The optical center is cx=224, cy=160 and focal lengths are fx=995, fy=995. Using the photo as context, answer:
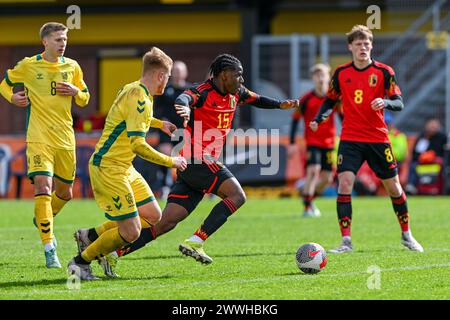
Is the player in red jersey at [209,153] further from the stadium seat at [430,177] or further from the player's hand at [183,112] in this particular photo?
the stadium seat at [430,177]

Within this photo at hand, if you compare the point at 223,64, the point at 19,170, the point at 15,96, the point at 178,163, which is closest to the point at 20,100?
the point at 15,96

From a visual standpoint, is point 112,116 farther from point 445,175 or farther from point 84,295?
point 445,175

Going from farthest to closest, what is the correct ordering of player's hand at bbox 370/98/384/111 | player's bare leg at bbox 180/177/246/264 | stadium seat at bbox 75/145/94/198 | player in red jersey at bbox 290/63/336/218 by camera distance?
1. stadium seat at bbox 75/145/94/198
2. player in red jersey at bbox 290/63/336/218
3. player's hand at bbox 370/98/384/111
4. player's bare leg at bbox 180/177/246/264

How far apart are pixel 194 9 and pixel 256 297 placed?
819 inches

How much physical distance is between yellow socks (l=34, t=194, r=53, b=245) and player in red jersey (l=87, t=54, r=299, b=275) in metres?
1.03

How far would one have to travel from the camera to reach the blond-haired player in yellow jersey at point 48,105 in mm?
9617

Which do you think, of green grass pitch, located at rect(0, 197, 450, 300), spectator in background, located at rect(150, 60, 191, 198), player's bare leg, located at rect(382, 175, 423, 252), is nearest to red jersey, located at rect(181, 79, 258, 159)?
green grass pitch, located at rect(0, 197, 450, 300)

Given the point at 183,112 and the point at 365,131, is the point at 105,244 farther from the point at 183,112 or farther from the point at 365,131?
the point at 365,131

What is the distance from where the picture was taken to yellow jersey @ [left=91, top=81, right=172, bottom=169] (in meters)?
7.83

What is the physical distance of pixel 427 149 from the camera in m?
21.7

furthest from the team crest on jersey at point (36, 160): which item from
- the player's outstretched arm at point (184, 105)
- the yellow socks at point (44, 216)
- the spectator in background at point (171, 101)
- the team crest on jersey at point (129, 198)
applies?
the spectator in background at point (171, 101)

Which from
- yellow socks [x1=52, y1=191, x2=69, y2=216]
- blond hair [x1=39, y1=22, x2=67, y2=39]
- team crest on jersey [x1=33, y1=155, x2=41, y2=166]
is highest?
blond hair [x1=39, y1=22, x2=67, y2=39]

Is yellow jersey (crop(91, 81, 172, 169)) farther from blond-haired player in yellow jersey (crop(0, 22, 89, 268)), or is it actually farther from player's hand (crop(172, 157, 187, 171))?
blond-haired player in yellow jersey (crop(0, 22, 89, 268))
